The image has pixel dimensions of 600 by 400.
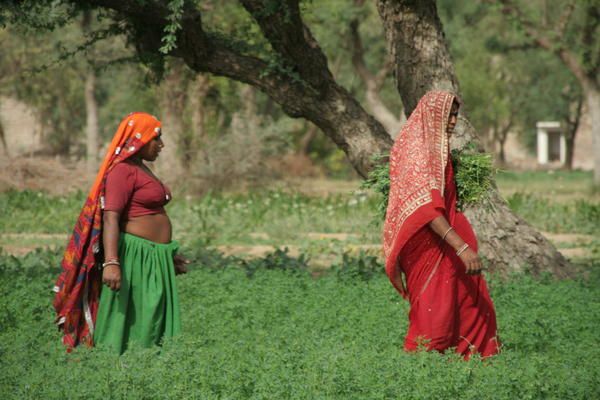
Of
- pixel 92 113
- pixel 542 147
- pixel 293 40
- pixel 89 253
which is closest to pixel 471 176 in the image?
pixel 89 253

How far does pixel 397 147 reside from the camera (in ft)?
21.4

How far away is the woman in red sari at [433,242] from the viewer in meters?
6.30

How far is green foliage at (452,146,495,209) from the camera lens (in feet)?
22.2

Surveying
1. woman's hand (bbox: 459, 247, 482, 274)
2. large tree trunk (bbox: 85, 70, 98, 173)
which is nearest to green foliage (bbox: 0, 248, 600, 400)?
woman's hand (bbox: 459, 247, 482, 274)

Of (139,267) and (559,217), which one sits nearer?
(139,267)

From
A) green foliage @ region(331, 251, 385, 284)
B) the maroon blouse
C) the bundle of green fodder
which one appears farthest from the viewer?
green foliage @ region(331, 251, 385, 284)

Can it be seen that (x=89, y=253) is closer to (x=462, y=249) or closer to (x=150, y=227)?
(x=150, y=227)

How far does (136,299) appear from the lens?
21.3ft

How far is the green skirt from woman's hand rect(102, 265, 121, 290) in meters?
0.20

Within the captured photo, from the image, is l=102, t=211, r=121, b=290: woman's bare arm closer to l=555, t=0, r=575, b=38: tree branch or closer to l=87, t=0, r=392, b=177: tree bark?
l=87, t=0, r=392, b=177: tree bark

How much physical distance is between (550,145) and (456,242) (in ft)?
242

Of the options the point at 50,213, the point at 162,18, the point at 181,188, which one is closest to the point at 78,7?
the point at 162,18

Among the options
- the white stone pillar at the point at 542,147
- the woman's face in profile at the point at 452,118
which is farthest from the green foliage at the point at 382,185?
the white stone pillar at the point at 542,147

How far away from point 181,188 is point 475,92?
106ft
